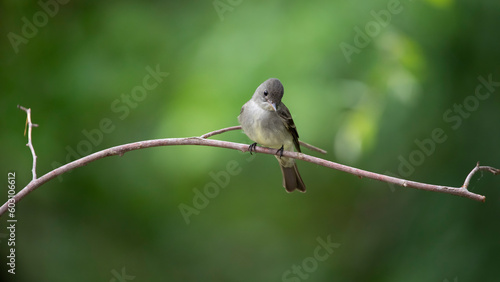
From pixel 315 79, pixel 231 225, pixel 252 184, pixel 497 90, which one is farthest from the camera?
pixel 231 225

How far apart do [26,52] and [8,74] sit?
10.9 inches

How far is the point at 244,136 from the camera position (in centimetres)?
471

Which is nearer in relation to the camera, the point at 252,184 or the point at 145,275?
the point at 252,184

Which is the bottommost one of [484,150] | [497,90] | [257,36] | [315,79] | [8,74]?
[484,150]

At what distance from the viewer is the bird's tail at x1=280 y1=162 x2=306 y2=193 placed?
3881 millimetres

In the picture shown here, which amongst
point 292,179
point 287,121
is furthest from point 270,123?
point 292,179

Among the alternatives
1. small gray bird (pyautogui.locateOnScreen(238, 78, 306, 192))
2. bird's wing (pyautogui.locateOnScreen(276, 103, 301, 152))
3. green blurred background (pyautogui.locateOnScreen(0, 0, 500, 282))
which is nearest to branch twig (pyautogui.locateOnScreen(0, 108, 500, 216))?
small gray bird (pyautogui.locateOnScreen(238, 78, 306, 192))

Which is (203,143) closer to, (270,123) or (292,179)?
(270,123)

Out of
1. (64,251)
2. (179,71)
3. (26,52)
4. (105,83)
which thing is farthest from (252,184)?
(26,52)

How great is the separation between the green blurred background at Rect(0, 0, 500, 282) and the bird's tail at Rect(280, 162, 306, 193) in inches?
17.6

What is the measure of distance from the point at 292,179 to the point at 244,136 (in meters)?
0.88

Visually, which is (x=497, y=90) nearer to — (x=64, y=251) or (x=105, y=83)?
(x=105, y=83)

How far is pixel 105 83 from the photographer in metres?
5.18

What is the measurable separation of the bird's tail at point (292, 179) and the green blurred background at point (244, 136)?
45 cm
